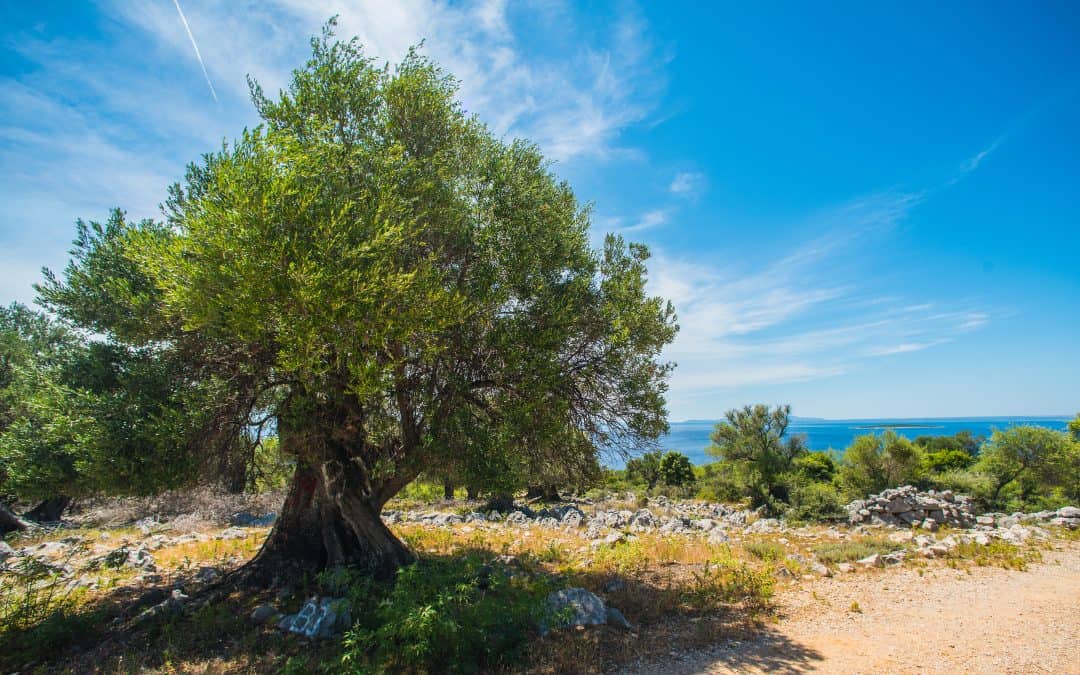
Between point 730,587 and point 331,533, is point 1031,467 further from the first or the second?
point 331,533

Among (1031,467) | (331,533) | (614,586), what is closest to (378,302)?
(331,533)

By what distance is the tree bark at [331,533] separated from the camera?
10609mm

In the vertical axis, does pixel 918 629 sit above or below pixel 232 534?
below

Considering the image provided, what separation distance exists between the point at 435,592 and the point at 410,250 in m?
6.55

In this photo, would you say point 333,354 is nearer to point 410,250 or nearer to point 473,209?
point 410,250

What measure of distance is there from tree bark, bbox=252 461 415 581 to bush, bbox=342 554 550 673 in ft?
9.24

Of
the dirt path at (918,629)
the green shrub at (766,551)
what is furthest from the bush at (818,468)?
the dirt path at (918,629)

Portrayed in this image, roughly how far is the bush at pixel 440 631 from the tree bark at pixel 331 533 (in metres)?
2.82

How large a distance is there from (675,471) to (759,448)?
12.3 meters

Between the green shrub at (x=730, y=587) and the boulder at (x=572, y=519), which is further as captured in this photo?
the boulder at (x=572, y=519)

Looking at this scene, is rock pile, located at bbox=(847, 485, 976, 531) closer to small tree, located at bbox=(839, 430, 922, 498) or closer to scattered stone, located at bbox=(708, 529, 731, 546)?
small tree, located at bbox=(839, 430, 922, 498)

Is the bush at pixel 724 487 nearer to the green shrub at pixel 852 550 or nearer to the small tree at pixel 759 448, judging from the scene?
the small tree at pixel 759 448

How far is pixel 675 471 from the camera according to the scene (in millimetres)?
41906

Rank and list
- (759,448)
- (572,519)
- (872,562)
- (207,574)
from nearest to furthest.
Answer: (207,574), (872,562), (572,519), (759,448)
